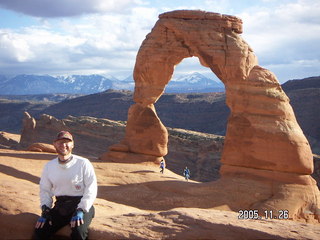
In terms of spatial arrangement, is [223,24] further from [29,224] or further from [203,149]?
[203,149]

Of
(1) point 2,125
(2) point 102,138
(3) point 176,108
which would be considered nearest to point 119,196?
(2) point 102,138

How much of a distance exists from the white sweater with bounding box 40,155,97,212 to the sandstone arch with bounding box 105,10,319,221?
395 inches

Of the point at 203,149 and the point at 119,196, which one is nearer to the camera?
the point at 119,196

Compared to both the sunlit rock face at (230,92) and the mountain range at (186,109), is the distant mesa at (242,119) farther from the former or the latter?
the mountain range at (186,109)

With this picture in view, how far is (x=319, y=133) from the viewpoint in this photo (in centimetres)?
4978

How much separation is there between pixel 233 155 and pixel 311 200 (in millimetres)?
3304

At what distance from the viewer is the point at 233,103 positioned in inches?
669

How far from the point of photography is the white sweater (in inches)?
229

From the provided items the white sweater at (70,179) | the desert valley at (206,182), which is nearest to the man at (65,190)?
the white sweater at (70,179)

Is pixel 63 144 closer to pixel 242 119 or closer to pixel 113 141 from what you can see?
pixel 242 119

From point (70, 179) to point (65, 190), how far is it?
0.19 m

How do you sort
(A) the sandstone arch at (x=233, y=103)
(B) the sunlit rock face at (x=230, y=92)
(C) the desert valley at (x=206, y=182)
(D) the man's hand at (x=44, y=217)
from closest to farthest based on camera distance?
(D) the man's hand at (x=44, y=217), (C) the desert valley at (x=206, y=182), (A) the sandstone arch at (x=233, y=103), (B) the sunlit rock face at (x=230, y=92)

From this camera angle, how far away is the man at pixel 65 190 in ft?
18.7

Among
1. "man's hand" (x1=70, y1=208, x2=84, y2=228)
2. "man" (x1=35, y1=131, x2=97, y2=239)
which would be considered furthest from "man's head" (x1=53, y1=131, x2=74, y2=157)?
"man's hand" (x1=70, y1=208, x2=84, y2=228)
